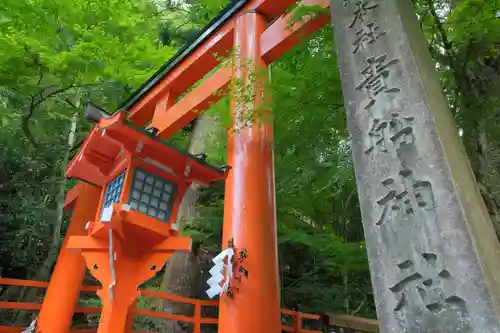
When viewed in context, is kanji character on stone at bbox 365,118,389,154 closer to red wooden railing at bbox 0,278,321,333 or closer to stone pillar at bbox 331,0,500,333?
stone pillar at bbox 331,0,500,333

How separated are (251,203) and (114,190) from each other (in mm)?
1586

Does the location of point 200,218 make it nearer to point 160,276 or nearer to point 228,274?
point 160,276

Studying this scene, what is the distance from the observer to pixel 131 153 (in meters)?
3.98

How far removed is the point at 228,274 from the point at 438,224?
201 cm

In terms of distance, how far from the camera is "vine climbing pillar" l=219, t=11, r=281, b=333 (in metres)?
3.24

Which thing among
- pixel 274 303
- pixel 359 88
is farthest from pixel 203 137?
pixel 359 88

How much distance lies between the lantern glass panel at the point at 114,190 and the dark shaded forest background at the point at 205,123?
1.44 meters

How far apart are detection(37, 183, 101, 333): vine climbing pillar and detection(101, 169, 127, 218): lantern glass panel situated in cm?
184

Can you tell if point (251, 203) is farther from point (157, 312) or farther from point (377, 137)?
point (157, 312)

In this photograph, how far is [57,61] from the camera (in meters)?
5.25

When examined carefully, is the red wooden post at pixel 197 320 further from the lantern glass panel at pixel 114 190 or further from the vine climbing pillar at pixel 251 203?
the vine climbing pillar at pixel 251 203

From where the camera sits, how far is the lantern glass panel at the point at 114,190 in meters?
4.09

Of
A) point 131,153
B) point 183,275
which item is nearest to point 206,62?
point 131,153

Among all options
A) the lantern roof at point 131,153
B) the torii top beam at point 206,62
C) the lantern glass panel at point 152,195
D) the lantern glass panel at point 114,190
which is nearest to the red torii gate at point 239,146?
the torii top beam at point 206,62
